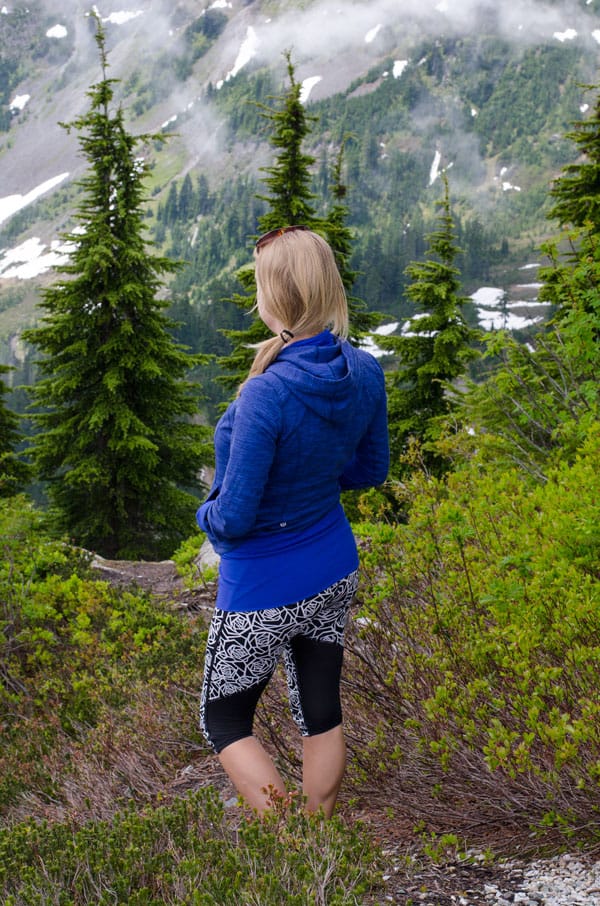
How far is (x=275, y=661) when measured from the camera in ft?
8.63

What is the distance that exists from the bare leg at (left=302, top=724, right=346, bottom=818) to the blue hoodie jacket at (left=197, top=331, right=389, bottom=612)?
0.80m

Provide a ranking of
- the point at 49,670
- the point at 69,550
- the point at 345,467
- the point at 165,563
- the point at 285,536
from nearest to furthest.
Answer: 1. the point at 285,536
2. the point at 345,467
3. the point at 49,670
4. the point at 69,550
5. the point at 165,563

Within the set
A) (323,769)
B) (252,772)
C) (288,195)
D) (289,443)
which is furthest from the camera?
(288,195)

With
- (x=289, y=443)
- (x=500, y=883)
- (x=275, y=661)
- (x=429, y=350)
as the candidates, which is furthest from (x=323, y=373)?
(x=429, y=350)

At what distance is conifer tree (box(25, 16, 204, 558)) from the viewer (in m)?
17.8

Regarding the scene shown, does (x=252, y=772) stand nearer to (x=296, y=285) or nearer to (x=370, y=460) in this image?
(x=370, y=460)

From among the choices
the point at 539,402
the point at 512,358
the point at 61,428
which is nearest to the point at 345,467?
the point at 539,402

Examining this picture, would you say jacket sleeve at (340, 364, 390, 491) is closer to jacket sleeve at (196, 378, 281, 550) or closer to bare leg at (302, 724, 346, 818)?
jacket sleeve at (196, 378, 281, 550)

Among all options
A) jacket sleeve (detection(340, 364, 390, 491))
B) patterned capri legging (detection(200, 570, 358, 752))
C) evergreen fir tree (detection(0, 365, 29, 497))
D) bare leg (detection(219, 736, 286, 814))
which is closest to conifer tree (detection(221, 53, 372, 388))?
evergreen fir tree (detection(0, 365, 29, 497))

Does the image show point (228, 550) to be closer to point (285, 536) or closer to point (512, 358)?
point (285, 536)

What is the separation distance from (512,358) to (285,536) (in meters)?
4.83

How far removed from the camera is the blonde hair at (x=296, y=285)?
2.41 metres

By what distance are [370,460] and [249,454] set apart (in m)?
0.75

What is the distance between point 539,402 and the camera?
626 cm
